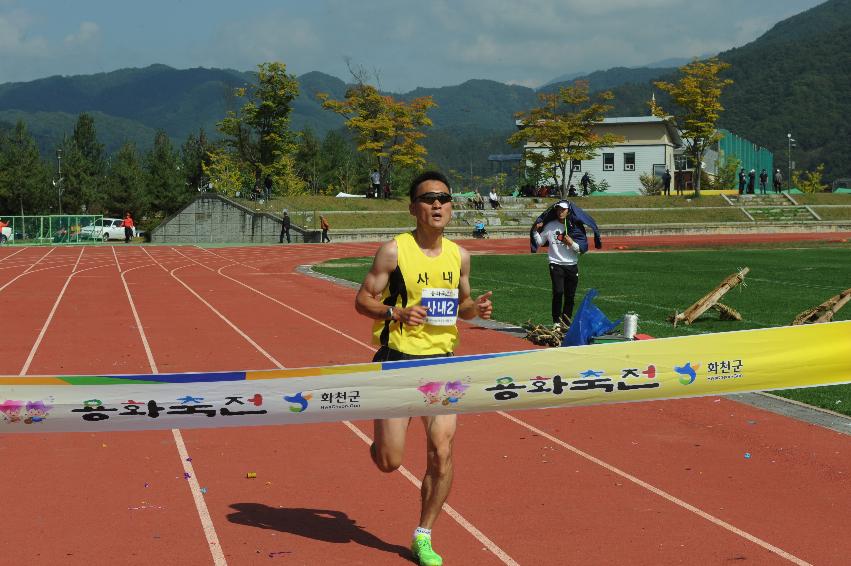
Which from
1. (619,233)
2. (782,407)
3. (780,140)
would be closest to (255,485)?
(782,407)

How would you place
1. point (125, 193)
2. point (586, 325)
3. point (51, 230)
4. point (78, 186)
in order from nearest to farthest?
1. point (586, 325)
2. point (51, 230)
3. point (125, 193)
4. point (78, 186)

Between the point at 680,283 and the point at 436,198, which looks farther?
the point at 680,283

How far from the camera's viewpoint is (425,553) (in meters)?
5.15

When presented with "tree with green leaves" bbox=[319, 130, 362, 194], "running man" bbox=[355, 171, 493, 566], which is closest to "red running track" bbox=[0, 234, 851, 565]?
"running man" bbox=[355, 171, 493, 566]

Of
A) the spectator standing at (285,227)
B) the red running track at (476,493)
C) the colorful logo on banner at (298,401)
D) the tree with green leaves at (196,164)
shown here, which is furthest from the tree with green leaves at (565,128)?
the colorful logo on banner at (298,401)

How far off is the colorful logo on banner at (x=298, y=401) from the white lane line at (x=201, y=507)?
2.87 ft

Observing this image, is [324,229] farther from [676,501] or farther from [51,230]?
[676,501]

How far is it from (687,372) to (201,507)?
299 cm

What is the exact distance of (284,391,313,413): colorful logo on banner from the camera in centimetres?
523

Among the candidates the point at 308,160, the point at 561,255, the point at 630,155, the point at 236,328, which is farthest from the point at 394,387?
the point at 308,160

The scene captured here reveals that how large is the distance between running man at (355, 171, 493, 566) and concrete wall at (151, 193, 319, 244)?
172ft

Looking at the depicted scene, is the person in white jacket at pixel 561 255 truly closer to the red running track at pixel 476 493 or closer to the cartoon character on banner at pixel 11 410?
the red running track at pixel 476 493

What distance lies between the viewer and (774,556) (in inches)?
212

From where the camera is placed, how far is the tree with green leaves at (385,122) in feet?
225
